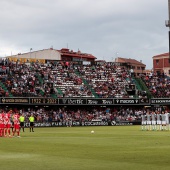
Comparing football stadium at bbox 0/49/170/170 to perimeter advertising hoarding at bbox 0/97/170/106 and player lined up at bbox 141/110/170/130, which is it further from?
player lined up at bbox 141/110/170/130

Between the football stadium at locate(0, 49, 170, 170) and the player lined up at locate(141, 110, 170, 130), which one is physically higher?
the football stadium at locate(0, 49, 170, 170)

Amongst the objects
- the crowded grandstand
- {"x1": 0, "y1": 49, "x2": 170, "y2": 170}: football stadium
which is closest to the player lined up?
{"x1": 0, "y1": 49, "x2": 170, "y2": 170}: football stadium

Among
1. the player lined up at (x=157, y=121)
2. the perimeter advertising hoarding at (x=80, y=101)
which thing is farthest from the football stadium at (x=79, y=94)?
the player lined up at (x=157, y=121)

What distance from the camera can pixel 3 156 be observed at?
2228 cm

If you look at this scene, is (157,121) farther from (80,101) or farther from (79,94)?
(79,94)

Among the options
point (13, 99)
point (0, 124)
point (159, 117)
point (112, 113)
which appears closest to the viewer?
point (0, 124)

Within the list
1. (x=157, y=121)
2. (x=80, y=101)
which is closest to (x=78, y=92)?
(x=80, y=101)

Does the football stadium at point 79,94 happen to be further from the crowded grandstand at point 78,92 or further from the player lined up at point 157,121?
the player lined up at point 157,121

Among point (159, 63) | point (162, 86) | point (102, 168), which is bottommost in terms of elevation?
point (102, 168)

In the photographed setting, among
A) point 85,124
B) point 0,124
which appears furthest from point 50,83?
point 0,124

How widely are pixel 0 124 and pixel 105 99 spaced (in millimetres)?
44656

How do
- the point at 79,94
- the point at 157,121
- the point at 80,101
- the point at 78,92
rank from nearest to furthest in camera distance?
the point at 157,121 → the point at 80,101 → the point at 79,94 → the point at 78,92

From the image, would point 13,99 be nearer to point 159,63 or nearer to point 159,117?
point 159,117

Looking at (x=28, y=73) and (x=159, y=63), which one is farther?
(x=159, y=63)
